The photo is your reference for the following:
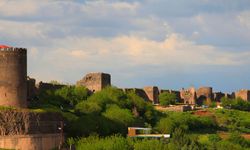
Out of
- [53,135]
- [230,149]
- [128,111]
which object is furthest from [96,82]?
[53,135]

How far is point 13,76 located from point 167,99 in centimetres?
5482

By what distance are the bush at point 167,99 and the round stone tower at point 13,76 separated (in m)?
52.5

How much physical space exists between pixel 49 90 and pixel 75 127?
1739 centimetres

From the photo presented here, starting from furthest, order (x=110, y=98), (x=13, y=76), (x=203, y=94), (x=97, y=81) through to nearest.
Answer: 1. (x=203, y=94)
2. (x=97, y=81)
3. (x=110, y=98)
4. (x=13, y=76)

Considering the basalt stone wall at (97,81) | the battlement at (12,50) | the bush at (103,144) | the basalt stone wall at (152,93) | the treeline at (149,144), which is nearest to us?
the bush at (103,144)

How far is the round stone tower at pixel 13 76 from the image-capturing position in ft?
172

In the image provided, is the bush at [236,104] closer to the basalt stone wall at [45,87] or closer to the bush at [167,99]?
the bush at [167,99]

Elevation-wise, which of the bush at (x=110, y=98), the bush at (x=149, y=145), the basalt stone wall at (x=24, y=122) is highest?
the bush at (x=110, y=98)

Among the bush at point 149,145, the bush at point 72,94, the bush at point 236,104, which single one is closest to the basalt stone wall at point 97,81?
the bush at point 72,94

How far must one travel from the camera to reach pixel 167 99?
10562 centimetres

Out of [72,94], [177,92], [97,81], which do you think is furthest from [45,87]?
[177,92]

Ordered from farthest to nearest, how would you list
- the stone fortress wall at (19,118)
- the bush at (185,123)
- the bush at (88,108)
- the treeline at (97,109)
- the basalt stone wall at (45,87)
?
the bush at (185,123) < the basalt stone wall at (45,87) < the bush at (88,108) < the treeline at (97,109) < the stone fortress wall at (19,118)

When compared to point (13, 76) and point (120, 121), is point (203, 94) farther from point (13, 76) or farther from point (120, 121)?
point (13, 76)

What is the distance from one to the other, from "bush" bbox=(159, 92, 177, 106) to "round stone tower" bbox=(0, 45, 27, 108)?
172ft
